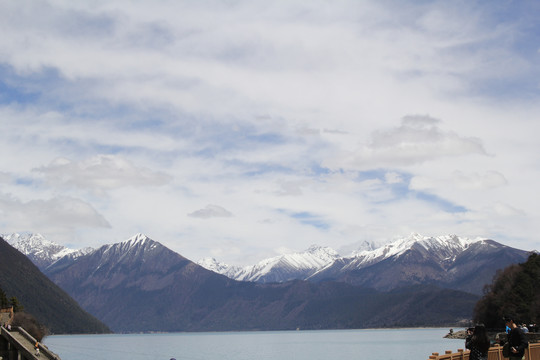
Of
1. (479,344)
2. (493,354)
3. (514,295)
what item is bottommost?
(493,354)

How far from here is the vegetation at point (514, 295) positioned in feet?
427

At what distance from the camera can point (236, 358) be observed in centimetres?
A: 13788

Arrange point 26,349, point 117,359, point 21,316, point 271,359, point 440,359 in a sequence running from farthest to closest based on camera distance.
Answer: point 117,359, point 271,359, point 21,316, point 26,349, point 440,359

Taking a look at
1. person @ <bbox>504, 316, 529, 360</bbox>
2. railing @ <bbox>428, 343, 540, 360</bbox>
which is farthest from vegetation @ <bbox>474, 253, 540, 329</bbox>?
person @ <bbox>504, 316, 529, 360</bbox>

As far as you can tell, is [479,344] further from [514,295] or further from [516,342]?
[514,295]

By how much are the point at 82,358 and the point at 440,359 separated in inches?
5255

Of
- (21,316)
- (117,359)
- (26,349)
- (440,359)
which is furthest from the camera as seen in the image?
(117,359)

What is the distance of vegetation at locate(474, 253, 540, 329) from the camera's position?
13012 cm

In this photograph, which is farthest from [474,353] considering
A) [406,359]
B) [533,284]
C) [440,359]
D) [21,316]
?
[533,284]

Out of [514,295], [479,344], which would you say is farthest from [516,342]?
[514,295]

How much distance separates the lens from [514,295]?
137 m

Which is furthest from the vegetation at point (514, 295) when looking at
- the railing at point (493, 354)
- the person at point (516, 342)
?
the person at point (516, 342)

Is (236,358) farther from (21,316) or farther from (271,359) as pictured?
(21,316)

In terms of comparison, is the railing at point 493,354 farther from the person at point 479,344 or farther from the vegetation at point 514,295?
the vegetation at point 514,295
